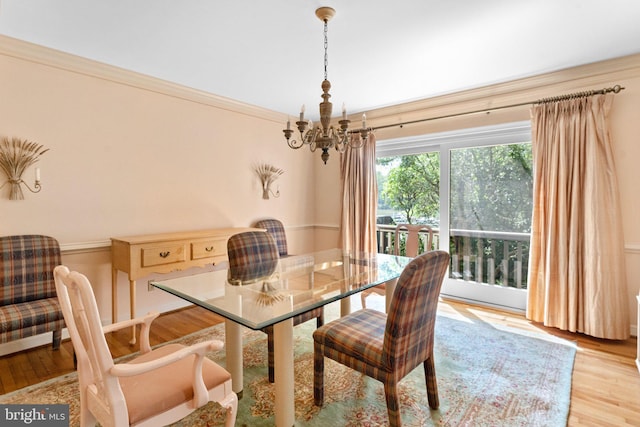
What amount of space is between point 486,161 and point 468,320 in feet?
5.78

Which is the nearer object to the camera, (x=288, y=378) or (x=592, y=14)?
(x=288, y=378)

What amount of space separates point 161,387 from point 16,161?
2360 millimetres

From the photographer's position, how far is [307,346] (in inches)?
104

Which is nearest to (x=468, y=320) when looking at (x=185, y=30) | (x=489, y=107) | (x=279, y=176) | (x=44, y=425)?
(x=489, y=107)

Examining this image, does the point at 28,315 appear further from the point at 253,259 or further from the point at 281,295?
the point at 281,295

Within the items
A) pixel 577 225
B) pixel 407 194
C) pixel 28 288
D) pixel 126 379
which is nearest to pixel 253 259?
pixel 126 379

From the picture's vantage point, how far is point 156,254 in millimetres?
2818

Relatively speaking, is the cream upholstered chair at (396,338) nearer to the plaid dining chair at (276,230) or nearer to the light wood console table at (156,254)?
the light wood console table at (156,254)

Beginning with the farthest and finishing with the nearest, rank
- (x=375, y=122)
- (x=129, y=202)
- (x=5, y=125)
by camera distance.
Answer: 1. (x=375, y=122)
2. (x=129, y=202)
3. (x=5, y=125)

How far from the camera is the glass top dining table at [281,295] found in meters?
1.57

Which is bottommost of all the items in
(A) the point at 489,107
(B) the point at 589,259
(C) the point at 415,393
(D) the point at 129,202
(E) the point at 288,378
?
(C) the point at 415,393

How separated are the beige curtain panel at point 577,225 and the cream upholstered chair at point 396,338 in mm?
1910

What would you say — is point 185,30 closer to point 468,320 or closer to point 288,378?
point 288,378

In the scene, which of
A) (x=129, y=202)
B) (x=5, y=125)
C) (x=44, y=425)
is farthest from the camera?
(x=129, y=202)
